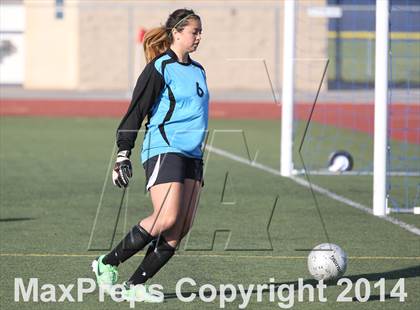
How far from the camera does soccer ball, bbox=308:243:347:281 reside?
8.95m

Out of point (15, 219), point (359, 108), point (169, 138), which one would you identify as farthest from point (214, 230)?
point (359, 108)

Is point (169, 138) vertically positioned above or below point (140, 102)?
below

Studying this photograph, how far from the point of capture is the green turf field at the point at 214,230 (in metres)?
9.22

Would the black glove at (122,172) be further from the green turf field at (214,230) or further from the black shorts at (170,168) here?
the green turf field at (214,230)

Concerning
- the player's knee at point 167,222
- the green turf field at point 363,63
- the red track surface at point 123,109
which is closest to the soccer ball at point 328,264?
the player's knee at point 167,222

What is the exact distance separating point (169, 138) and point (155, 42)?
68 cm

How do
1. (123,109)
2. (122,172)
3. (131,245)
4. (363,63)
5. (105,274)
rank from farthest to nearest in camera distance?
1. (363,63)
2. (123,109)
3. (105,274)
4. (131,245)
5. (122,172)

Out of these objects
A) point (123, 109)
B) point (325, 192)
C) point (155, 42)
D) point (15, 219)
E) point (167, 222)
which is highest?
point (155, 42)

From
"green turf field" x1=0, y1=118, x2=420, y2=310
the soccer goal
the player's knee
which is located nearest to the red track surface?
the soccer goal

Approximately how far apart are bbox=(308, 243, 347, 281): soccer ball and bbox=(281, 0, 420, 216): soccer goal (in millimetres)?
1264

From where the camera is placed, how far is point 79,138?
2323 cm

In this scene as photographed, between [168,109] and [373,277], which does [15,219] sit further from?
[168,109]

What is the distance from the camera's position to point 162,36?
836 centimetres

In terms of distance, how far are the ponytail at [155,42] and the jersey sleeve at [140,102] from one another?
0.20m
